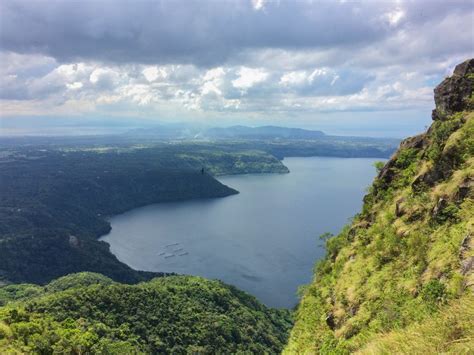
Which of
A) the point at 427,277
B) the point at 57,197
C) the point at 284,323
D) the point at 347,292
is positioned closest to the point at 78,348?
the point at 347,292

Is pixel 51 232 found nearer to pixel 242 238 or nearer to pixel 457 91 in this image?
pixel 242 238

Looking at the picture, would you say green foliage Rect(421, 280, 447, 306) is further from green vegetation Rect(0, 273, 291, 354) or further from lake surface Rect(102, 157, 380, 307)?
lake surface Rect(102, 157, 380, 307)

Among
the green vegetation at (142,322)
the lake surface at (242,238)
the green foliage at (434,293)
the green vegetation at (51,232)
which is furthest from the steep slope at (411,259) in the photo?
the green vegetation at (51,232)

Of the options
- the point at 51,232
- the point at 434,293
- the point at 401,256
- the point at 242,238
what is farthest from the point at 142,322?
the point at 51,232

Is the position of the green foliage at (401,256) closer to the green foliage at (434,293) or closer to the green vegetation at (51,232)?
the green foliage at (434,293)

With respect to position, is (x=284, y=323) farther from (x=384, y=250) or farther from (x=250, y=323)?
(x=384, y=250)
